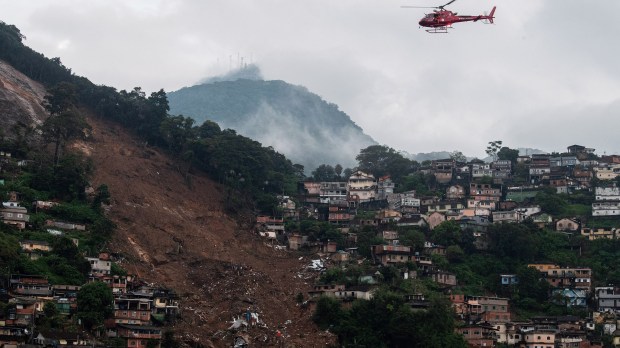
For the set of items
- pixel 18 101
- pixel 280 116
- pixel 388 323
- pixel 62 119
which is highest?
pixel 280 116

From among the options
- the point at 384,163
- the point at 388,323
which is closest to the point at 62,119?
the point at 388,323

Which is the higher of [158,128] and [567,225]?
[158,128]

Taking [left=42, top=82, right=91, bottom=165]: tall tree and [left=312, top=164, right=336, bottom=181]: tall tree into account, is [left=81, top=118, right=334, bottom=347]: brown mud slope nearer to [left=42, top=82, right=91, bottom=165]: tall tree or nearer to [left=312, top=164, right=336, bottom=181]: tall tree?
[left=42, top=82, right=91, bottom=165]: tall tree

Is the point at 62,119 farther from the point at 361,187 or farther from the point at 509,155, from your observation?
the point at 509,155

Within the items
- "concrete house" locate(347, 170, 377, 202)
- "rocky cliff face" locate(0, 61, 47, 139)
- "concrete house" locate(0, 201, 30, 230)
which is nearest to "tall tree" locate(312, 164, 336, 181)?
"concrete house" locate(347, 170, 377, 202)

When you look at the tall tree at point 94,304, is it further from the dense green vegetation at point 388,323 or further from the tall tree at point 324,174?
the tall tree at point 324,174

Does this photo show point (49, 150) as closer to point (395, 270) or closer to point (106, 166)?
point (106, 166)
